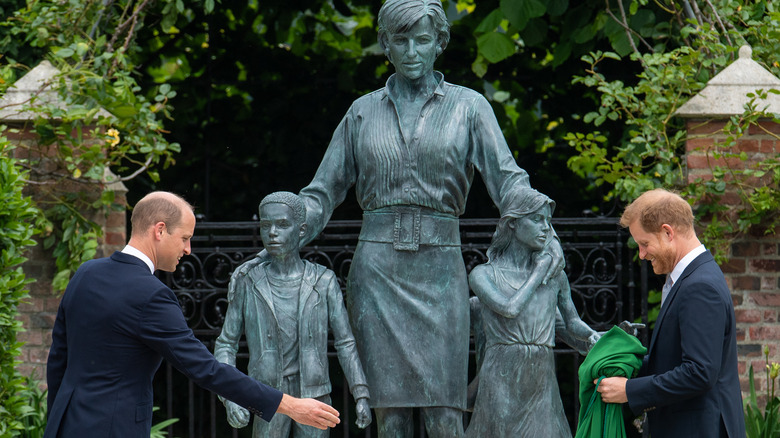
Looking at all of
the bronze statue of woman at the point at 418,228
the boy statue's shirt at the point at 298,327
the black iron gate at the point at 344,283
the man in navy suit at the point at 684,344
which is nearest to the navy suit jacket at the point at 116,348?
the boy statue's shirt at the point at 298,327

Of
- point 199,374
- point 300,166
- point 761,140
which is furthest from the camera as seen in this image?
point 300,166

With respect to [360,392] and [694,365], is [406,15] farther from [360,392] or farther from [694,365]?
[694,365]

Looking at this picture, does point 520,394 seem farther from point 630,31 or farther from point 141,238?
point 630,31

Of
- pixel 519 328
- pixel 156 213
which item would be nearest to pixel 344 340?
pixel 519 328

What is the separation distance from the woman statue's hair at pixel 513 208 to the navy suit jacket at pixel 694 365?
2.11 feet

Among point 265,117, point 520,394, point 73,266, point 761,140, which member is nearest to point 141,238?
point 520,394

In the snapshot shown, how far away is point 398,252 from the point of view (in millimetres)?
4051

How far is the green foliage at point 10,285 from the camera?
5.06m

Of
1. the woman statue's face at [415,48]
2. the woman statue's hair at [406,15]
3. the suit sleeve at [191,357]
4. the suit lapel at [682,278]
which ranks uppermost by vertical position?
the woman statue's hair at [406,15]

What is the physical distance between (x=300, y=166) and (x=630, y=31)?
2425 mm

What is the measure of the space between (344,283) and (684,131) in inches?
84.1

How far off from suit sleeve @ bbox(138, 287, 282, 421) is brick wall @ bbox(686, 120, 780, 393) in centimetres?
324

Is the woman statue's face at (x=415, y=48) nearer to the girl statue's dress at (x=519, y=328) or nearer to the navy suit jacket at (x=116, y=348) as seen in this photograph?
the girl statue's dress at (x=519, y=328)

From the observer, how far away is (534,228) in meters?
3.86
